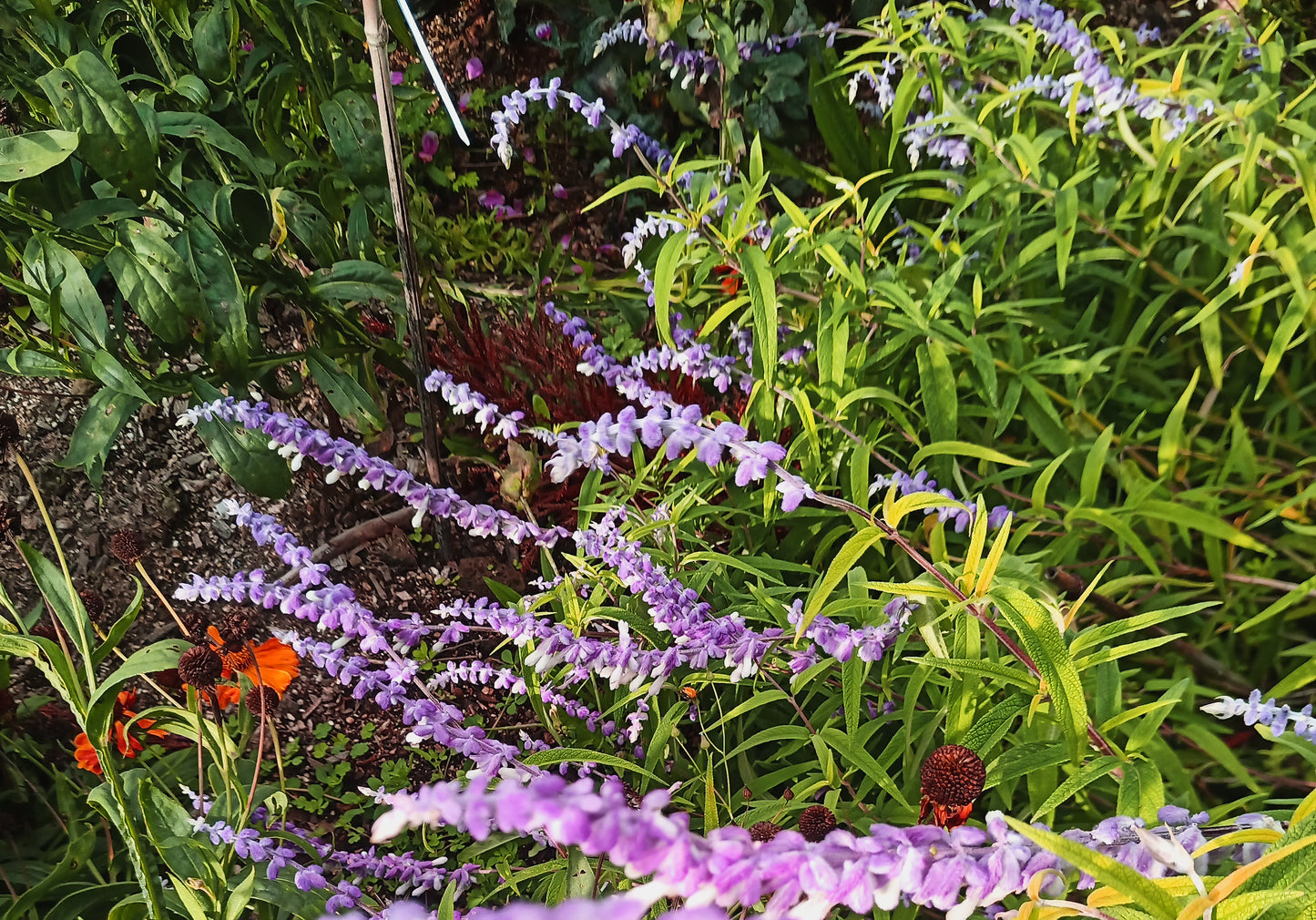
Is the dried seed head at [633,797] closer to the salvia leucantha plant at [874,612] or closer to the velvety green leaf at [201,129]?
the salvia leucantha plant at [874,612]

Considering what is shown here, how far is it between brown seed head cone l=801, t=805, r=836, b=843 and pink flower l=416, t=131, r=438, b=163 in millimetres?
2561

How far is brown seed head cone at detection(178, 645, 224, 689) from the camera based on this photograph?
0.95 metres

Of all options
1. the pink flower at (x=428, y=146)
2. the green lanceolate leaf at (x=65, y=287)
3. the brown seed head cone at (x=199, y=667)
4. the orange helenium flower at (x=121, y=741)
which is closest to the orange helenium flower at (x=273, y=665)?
the orange helenium flower at (x=121, y=741)

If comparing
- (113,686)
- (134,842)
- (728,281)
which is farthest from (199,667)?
(728,281)

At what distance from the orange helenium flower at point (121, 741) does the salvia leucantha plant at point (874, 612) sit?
0.37 metres

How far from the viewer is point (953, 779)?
2.15 ft

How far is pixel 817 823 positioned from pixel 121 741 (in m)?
1.40

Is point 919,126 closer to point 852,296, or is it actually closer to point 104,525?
point 852,296

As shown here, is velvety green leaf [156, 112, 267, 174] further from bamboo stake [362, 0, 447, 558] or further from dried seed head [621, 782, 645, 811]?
dried seed head [621, 782, 645, 811]

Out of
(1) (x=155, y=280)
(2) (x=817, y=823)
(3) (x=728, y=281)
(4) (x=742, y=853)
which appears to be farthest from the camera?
(3) (x=728, y=281)

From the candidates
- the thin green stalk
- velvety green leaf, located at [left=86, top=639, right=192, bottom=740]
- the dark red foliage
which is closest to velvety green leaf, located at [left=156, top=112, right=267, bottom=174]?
the dark red foliage

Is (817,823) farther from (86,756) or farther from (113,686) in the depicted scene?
(86,756)

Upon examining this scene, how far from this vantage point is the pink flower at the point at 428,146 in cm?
273

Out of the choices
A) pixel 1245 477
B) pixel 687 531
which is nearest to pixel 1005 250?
pixel 1245 477
